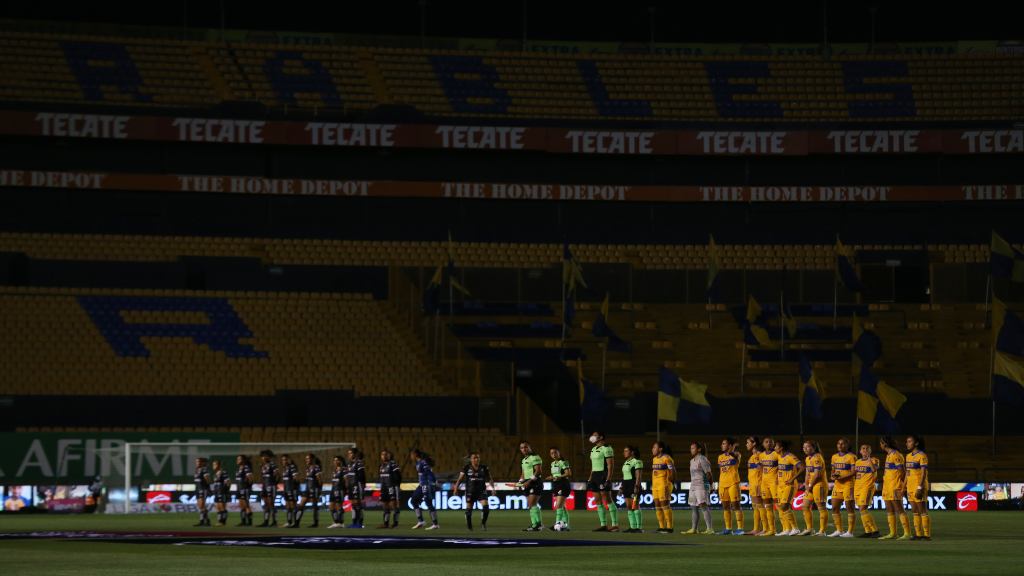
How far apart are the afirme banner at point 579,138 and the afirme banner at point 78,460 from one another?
18.7 meters

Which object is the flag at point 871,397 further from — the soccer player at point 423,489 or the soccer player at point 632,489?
the soccer player at point 423,489

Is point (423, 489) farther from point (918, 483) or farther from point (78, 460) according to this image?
point (78, 460)

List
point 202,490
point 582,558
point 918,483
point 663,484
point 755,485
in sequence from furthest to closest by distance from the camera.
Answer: point 202,490
point 663,484
point 755,485
point 918,483
point 582,558

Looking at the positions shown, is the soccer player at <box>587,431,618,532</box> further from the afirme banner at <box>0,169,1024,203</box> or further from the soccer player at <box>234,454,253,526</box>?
the afirme banner at <box>0,169,1024,203</box>

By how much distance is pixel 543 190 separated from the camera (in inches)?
2557

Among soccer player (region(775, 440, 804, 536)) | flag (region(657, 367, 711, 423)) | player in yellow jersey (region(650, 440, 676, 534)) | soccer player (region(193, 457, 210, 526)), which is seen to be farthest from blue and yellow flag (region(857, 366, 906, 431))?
soccer player (region(193, 457, 210, 526))

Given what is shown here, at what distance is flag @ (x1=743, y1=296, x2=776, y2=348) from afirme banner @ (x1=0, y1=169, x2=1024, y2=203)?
33.4 ft

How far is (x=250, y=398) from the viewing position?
166 ft

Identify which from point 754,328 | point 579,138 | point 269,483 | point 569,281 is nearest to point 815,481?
point 269,483

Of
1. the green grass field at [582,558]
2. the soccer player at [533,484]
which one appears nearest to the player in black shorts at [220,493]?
the soccer player at [533,484]

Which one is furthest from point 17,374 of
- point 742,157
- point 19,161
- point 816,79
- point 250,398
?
point 816,79

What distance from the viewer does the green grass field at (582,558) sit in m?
20.0

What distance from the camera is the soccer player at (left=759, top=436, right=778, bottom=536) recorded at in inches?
1241

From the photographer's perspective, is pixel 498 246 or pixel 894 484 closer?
pixel 894 484
